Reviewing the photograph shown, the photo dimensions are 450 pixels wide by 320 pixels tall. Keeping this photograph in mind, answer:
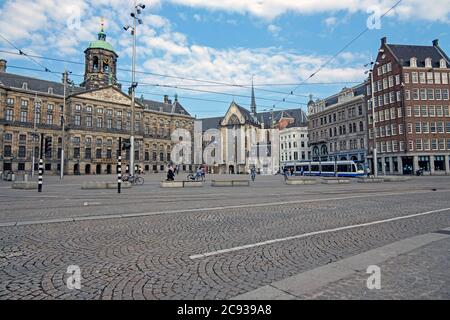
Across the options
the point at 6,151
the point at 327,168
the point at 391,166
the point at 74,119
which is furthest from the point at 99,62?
the point at 391,166

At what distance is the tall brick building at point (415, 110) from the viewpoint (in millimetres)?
50781

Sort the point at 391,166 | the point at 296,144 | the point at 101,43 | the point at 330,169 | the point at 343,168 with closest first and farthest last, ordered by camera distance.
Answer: the point at 343,168 < the point at 330,169 < the point at 391,166 < the point at 101,43 < the point at 296,144

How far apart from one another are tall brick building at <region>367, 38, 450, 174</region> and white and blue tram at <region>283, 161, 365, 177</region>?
1350 centimetres

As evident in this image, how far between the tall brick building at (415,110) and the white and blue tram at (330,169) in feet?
44.3

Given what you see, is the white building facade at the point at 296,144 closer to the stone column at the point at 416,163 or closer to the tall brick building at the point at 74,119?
the stone column at the point at 416,163

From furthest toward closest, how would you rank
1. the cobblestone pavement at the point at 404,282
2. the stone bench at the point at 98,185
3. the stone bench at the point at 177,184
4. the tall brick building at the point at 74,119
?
the tall brick building at the point at 74,119, the stone bench at the point at 177,184, the stone bench at the point at 98,185, the cobblestone pavement at the point at 404,282

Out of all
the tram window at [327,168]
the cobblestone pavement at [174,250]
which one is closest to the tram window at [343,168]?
the tram window at [327,168]

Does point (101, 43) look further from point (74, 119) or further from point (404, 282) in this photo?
point (404, 282)

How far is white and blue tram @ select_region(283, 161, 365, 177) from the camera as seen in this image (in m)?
42.3

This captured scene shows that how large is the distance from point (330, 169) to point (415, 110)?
820 inches

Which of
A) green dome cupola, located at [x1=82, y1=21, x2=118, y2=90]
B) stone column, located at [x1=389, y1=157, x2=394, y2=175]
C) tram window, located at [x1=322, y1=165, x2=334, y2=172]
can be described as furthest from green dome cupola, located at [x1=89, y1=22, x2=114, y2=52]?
stone column, located at [x1=389, y1=157, x2=394, y2=175]

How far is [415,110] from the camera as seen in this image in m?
51.5
